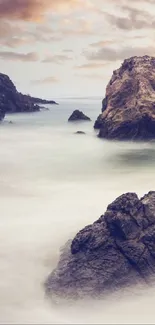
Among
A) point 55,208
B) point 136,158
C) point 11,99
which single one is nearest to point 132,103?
point 136,158

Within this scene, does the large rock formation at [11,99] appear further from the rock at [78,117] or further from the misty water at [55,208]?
the misty water at [55,208]

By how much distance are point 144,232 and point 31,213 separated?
8302 millimetres

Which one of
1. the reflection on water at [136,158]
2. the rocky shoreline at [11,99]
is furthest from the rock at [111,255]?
the rocky shoreline at [11,99]

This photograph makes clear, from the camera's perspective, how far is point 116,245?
15.4m

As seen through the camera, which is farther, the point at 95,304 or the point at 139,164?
the point at 139,164

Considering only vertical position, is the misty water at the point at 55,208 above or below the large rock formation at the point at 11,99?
below

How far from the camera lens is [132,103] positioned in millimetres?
52031

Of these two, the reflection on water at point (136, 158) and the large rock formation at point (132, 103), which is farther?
the large rock formation at point (132, 103)

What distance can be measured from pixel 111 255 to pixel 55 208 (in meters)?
8.74

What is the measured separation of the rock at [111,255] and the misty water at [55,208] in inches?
20.4

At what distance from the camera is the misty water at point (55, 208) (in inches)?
525

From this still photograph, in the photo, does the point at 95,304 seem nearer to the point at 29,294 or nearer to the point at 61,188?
the point at 29,294

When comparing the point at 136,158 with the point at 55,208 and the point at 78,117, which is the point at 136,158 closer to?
the point at 55,208

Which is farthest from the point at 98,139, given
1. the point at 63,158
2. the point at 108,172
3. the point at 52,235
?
the point at 52,235
